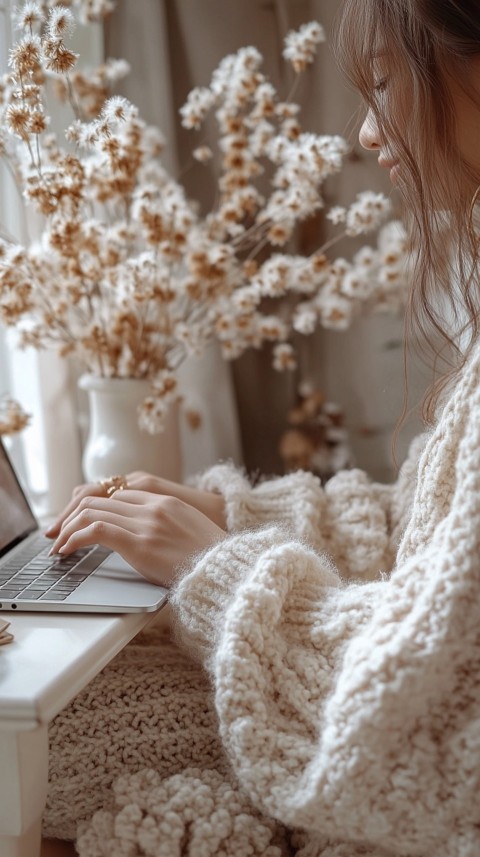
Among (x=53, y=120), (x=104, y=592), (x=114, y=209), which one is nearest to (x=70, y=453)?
(x=114, y=209)

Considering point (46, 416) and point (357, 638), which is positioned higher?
point (46, 416)

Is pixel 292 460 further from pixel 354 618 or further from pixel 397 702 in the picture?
pixel 397 702

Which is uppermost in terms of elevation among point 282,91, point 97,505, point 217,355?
point 282,91

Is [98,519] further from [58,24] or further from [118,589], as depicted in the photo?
[58,24]

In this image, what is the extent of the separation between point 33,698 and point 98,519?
27 cm

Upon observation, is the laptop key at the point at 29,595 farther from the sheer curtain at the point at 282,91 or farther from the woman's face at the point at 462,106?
the sheer curtain at the point at 282,91

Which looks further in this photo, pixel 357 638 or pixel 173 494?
pixel 173 494

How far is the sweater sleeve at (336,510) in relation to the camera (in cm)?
90

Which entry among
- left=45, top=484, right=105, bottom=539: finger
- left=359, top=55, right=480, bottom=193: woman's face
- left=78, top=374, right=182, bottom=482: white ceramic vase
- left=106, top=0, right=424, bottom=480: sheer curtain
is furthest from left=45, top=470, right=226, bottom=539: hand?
left=106, top=0, right=424, bottom=480: sheer curtain

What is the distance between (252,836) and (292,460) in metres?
0.99

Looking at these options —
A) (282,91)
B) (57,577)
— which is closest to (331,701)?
(57,577)

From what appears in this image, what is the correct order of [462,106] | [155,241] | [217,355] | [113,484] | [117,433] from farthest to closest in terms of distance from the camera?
1. [217,355]
2. [117,433]
3. [155,241]
4. [113,484]
5. [462,106]

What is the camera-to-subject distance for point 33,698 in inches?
20.6

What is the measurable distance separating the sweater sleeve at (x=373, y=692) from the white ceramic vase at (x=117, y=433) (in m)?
0.50
